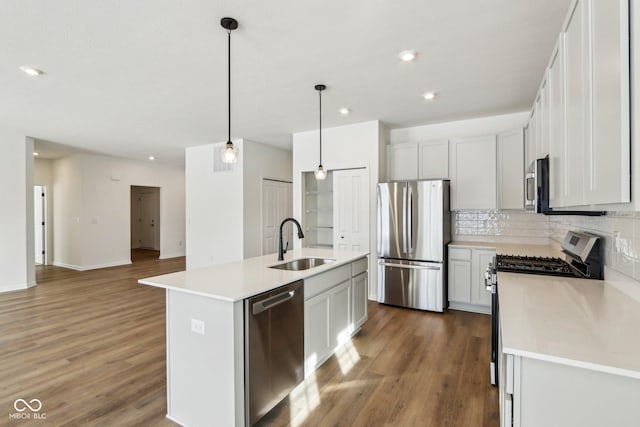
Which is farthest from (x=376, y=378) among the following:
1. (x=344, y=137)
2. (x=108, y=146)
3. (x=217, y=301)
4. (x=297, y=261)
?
(x=108, y=146)

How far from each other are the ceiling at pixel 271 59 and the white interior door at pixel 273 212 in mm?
2062

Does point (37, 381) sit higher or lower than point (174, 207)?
lower

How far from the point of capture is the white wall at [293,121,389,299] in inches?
181

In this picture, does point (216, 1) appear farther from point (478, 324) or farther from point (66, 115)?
point (478, 324)

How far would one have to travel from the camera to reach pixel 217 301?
1.78 m

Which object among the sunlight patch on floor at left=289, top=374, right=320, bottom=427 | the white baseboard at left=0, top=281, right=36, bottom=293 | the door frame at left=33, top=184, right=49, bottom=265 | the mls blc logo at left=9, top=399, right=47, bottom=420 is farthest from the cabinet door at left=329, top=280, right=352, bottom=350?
the door frame at left=33, top=184, right=49, bottom=265

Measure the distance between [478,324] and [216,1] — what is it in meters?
4.08

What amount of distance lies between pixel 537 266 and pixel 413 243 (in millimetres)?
1838

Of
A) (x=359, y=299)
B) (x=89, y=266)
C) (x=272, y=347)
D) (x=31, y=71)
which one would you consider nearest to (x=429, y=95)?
(x=359, y=299)

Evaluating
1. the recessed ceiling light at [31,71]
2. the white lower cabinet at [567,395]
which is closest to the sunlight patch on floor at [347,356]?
the white lower cabinet at [567,395]

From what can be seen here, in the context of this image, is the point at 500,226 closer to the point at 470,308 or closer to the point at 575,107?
the point at 470,308

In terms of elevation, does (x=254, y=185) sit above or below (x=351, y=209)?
above

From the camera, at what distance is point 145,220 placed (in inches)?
426

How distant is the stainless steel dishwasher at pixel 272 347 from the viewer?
1.80m
